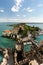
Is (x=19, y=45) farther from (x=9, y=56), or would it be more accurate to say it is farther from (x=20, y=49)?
(x=9, y=56)

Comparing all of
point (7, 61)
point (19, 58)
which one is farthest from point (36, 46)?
point (7, 61)

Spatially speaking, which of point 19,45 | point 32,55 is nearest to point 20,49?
point 19,45

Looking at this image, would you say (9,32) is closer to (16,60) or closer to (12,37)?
(12,37)

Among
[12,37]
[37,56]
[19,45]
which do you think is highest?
[19,45]

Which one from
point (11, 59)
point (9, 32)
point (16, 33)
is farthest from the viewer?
point (9, 32)

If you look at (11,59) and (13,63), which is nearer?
(13,63)

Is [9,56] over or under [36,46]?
under

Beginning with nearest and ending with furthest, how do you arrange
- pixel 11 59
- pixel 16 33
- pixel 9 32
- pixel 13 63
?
pixel 13 63 → pixel 11 59 → pixel 16 33 → pixel 9 32

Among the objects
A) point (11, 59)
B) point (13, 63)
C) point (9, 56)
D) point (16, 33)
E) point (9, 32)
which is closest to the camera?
point (13, 63)

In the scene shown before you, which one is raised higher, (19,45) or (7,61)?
(19,45)
